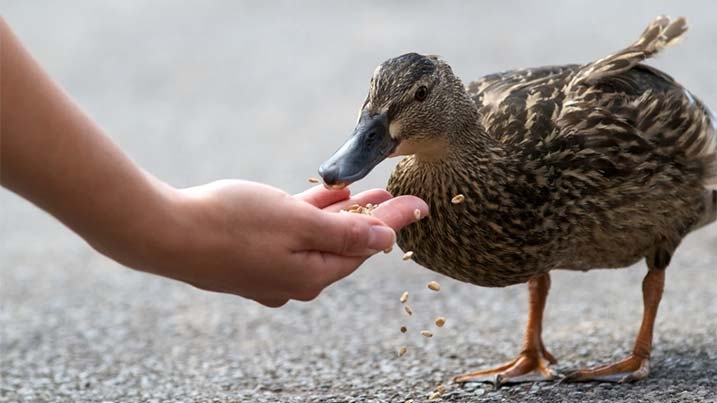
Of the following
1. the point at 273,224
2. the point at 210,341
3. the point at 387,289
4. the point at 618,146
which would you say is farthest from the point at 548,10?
the point at 273,224

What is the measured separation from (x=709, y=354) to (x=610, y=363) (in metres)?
0.46

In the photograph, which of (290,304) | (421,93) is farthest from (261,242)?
(290,304)

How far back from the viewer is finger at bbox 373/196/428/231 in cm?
402

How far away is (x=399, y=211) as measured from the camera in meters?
4.09

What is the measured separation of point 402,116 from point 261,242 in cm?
107

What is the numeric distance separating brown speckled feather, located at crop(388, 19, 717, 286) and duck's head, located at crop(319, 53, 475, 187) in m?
0.10

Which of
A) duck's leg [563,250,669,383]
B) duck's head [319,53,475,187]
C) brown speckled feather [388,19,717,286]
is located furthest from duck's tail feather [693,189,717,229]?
duck's head [319,53,475,187]

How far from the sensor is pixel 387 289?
7.58 metres

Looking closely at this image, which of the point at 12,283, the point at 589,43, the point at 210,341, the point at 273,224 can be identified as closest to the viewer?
the point at 273,224

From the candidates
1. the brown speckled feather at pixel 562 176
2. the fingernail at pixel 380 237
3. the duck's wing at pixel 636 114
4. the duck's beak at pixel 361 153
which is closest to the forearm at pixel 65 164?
the fingernail at pixel 380 237

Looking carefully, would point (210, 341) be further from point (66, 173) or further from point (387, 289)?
point (66, 173)

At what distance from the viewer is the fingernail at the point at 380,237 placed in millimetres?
3695

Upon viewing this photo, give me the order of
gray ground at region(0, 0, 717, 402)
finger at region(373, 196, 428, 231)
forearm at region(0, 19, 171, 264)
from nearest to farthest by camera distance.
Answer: forearm at region(0, 19, 171, 264)
finger at region(373, 196, 428, 231)
gray ground at region(0, 0, 717, 402)

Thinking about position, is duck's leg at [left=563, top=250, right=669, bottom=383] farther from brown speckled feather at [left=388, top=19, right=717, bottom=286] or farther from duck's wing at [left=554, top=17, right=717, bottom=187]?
duck's wing at [left=554, top=17, right=717, bottom=187]
